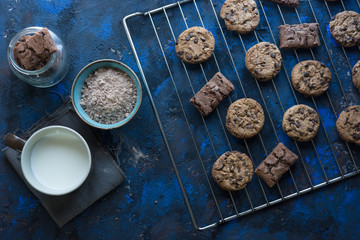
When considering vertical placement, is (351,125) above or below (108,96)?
below

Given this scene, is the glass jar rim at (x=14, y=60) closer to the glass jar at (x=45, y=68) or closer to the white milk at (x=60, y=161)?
the glass jar at (x=45, y=68)

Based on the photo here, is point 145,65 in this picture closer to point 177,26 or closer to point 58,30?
point 177,26

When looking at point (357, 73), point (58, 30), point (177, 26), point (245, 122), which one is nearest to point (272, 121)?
point (245, 122)

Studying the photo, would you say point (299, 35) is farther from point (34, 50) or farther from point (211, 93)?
point (34, 50)

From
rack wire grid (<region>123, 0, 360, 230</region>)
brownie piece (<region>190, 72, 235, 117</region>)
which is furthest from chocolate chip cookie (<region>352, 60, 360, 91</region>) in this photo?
brownie piece (<region>190, 72, 235, 117</region>)

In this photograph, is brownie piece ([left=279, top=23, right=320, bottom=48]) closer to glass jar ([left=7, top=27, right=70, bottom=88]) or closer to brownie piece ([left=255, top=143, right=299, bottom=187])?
brownie piece ([left=255, top=143, right=299, bottom=187])

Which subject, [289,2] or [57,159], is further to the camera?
[289,2]

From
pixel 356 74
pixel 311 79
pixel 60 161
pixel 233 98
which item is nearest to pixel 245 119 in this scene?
pixel 233 98
